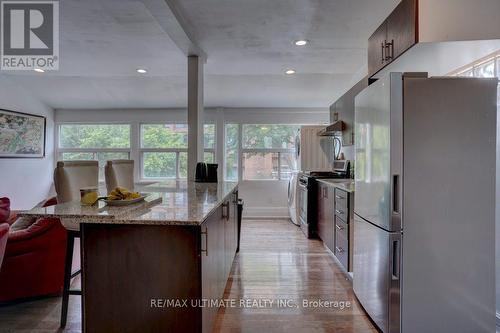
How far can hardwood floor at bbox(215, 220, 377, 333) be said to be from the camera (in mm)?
2023

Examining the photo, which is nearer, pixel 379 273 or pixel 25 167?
pixel 379 273

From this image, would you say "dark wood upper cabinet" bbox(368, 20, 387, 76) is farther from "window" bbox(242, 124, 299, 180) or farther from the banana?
"window" bbox(242, 124, 299, 180)

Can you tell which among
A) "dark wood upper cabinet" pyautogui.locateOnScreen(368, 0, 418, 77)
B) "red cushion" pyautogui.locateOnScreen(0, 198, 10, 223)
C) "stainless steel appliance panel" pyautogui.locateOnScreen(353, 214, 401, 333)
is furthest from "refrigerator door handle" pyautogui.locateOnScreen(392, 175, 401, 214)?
"red cushion" pyautogui.locateOnScreen(0, 198, 10, 223)

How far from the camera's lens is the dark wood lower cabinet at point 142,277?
1412 millimetres

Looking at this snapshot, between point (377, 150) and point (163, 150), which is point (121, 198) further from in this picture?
point (163, 150)

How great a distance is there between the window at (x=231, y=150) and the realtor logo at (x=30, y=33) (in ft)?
10.0

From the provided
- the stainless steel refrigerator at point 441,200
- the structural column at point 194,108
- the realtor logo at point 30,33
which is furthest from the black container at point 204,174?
the stainless steel refrigerator at point 441,200

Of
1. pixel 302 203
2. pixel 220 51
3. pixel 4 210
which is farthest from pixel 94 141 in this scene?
pixel 302 203

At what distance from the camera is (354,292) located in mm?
2398

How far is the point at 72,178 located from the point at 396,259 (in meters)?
2.47

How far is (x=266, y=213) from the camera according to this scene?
223 inches

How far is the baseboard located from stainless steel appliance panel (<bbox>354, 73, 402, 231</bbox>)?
3.43 m

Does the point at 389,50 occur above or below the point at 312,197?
above

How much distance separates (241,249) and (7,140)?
432cm
